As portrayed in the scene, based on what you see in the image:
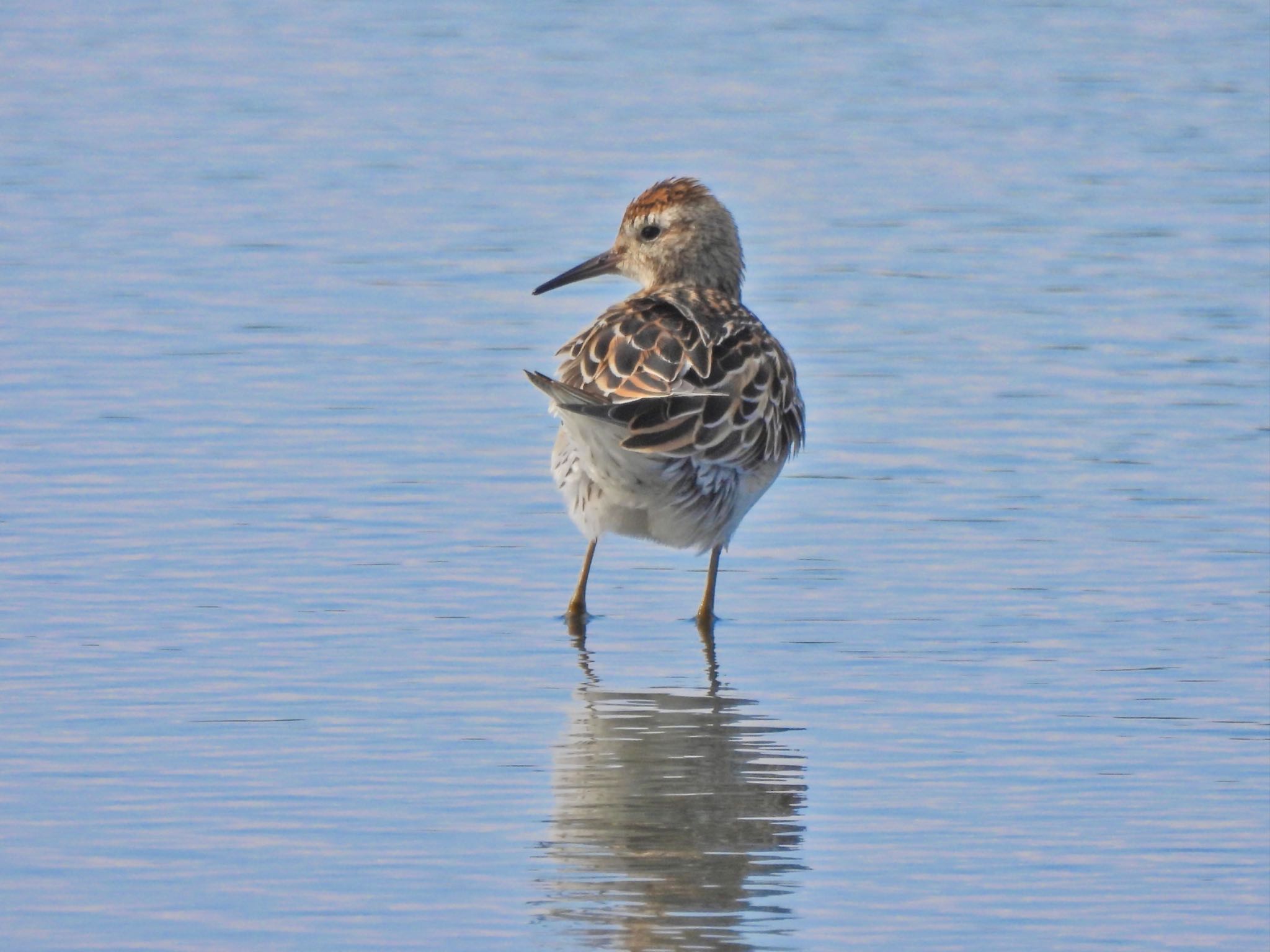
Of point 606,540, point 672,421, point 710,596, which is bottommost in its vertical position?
point 606,540

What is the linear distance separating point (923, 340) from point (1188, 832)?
6.72 m

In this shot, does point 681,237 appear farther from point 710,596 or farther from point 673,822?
point 673,822

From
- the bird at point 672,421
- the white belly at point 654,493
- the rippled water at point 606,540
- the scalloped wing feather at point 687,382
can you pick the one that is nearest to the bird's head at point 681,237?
the bird at point 672,421

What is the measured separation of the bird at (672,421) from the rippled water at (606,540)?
0.41 metres

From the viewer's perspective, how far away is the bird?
353 inches

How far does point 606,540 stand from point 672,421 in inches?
81.1

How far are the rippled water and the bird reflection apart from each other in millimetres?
21

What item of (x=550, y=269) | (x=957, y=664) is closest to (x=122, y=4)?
(x=550, y=269)

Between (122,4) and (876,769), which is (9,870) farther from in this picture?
(122,4)

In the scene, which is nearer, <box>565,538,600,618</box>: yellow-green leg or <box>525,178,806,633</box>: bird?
<box>525,178,806,633</box>: bird

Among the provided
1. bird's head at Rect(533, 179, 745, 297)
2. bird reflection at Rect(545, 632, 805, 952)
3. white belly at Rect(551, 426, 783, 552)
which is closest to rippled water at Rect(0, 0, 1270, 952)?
bird reflection at Rect(545, 632, 805, 952)

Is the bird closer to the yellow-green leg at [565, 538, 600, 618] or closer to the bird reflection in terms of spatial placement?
the yellow-green leg at [565, 538, 600, 618]

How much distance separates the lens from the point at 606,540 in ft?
36.0

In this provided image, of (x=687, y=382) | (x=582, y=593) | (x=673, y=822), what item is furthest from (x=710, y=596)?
(x=673, y=822)
